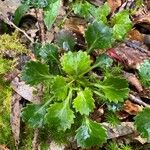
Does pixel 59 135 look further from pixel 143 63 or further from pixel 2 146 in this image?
pixel 143 63

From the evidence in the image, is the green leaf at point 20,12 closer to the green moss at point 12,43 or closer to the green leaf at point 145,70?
the green moss at point 12,43

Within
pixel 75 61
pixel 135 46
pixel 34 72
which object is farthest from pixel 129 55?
pixel 34 72

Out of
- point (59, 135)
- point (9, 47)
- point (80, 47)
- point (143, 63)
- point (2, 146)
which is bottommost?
point (2, 146)

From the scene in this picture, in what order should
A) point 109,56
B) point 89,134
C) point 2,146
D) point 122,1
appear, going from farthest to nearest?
point 122,1 < point 109,56 < point 2,146 < point 89,134

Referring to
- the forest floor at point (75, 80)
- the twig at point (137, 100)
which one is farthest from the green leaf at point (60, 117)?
the twig at point (137, 100)

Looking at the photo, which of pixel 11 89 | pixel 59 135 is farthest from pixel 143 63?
pixel 11 89

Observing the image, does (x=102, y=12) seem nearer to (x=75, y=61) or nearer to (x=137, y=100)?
(x=75, y=61)

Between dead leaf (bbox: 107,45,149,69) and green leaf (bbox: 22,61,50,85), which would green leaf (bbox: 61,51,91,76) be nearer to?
green leaf (bbox: 22,61,50,85)
